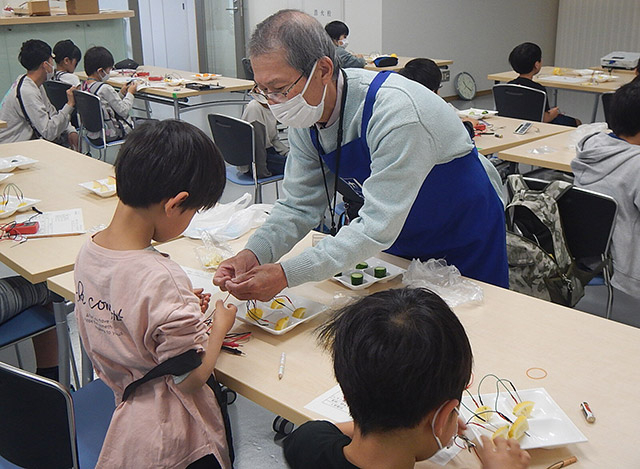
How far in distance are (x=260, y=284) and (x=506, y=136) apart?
2.71 meters

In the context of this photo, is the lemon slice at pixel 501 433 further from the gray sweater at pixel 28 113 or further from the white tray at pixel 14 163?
the gray sweater at pixel 28 113

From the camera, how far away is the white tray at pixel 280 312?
1.55m

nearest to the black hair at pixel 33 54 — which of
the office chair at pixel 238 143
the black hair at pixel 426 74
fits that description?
the office chair at pixel 238 143

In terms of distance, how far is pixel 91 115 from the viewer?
4.72m

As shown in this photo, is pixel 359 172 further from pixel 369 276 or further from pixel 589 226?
pixel 589 226

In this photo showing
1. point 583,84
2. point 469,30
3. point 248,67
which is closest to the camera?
point 248,67

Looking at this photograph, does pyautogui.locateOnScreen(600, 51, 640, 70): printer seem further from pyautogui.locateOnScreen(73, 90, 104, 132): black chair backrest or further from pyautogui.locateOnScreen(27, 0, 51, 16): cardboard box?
pyautogui.locateOnScreen(27, 0, 51, 16): cardboard box

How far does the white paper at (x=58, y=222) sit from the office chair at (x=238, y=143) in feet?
4.53

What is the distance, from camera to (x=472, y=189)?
1.76 meters

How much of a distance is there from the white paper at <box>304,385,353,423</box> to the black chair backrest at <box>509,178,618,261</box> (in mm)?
1561

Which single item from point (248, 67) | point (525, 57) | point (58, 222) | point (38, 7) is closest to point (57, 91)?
point (38, 7)

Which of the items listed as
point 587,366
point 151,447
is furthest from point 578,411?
point 151,447

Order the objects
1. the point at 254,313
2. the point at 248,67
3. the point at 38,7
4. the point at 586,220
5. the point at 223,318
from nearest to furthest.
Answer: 1. the point at 223,318
2. the point at 254,313
3. the point at 586,220
4. the point at 248,67
5. the point at 38,7

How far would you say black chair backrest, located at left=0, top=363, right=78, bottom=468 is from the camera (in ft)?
4.41
